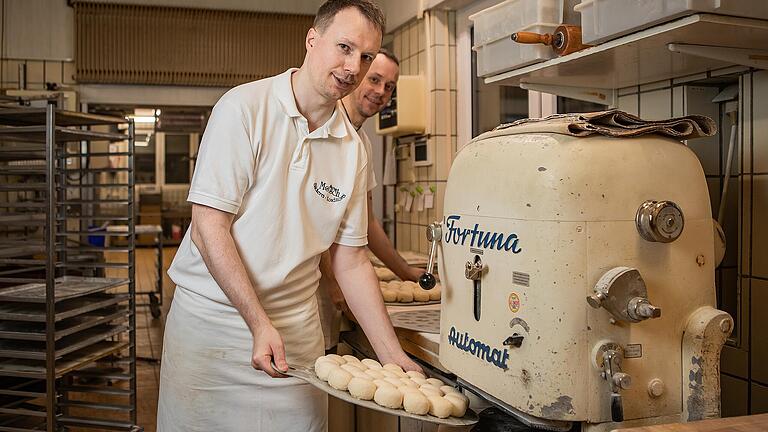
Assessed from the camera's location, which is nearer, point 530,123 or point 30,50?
point 530,123

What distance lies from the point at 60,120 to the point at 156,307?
3312mm

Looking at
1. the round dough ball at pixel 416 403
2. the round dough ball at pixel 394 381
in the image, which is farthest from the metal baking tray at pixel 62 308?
the round dough ball at pixel 416 403

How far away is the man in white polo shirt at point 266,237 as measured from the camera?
1553mm

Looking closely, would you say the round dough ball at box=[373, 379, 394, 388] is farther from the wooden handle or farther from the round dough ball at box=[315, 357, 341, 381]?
the wooden handle

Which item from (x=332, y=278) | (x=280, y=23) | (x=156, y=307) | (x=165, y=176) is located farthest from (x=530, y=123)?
(x=165, y=176)

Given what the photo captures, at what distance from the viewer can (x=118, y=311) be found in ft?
10.4

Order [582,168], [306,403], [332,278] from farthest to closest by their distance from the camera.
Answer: [332,278]
[306,403]
[582,168]

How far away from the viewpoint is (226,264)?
1517 millimetres

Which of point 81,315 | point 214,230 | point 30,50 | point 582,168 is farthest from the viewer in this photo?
point 30,50

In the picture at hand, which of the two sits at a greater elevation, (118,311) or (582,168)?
(582,168)

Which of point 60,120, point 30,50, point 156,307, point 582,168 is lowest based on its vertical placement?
point 156,307

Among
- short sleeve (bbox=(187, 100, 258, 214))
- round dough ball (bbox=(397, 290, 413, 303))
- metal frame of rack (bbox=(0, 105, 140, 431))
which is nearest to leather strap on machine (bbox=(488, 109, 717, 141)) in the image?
short sleeve (bbox=(187, 100, 258, 214))

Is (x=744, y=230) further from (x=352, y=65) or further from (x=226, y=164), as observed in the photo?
(x=226, y=164)

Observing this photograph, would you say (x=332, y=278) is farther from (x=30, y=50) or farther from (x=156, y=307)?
(x=156, y=307)
